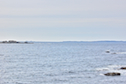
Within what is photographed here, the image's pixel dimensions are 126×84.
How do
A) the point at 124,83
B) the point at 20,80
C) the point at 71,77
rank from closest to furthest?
1. the point at 124,83
2. the point at 20,80
3. the point at 71,77

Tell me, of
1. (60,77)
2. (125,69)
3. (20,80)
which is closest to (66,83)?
(60,77)

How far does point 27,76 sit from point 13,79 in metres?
3.43

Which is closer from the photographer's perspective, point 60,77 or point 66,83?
point 66,83

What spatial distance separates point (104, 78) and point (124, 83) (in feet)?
15.6

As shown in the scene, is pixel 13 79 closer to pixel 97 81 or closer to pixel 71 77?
pixel 71 77

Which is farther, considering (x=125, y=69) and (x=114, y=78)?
(x=125, y=69)

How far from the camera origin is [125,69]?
2064 inches

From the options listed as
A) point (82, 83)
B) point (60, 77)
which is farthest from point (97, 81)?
point (60, 77)

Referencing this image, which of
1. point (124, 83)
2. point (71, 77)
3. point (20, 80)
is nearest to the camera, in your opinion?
point (124, 83)

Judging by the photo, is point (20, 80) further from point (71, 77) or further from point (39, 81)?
point (71, 77)

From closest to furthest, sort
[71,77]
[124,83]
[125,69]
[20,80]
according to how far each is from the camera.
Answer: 1. [124,83]
2. [20,80]
3. [71,77]
4. [125,69]

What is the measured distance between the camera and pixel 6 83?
1534 inches

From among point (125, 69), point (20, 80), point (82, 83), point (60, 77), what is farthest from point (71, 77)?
point (125, 69)

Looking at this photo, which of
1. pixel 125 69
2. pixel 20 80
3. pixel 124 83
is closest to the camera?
pixel 124 83
